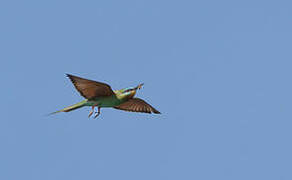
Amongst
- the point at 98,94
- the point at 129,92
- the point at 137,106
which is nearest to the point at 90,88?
the point at 98,94

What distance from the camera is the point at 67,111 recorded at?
2367 cm

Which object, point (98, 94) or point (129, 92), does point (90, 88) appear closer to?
point (98, 94)

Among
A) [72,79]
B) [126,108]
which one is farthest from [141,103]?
[72,79]

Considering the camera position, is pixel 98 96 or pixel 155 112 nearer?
pixel 98 96

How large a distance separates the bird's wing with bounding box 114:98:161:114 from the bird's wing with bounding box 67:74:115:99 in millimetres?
2079

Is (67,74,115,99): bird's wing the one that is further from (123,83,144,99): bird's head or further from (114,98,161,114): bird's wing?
(114,98,161,114): bird's wing

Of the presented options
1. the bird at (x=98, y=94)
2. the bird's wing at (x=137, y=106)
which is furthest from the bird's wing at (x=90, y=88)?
the bird's wing at (x=137, y=106)

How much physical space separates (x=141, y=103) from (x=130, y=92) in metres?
1.91

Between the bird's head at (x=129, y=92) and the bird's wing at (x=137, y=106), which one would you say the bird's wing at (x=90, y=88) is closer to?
the bird's head at (x=129, y=92)

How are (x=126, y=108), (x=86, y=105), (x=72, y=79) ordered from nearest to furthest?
(x=72, y=79), (x=86, y=105), (x=126, y=108)

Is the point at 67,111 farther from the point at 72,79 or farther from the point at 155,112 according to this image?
the point at 155,112

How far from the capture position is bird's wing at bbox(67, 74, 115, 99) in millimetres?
22250

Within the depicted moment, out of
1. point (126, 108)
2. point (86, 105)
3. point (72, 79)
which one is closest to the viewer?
point (72, 79)

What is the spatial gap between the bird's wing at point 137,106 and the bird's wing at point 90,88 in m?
2.08
